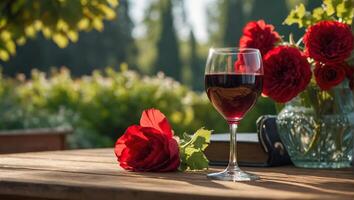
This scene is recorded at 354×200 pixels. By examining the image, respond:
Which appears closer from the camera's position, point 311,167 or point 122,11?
point 311,167

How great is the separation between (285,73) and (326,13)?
28 centimetres

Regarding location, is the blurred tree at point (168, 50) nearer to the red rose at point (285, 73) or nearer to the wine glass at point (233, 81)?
the red rose at point (285, 73)

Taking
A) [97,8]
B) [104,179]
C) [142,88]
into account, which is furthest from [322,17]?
[142,88]

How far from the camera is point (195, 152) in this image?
1.89m

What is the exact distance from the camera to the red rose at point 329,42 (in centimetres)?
198

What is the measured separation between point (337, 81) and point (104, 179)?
726mm

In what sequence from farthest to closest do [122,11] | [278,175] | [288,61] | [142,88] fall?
[122,11]
[142,88]
[288,61]
[278,175]

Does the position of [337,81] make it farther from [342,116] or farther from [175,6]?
[175,6]

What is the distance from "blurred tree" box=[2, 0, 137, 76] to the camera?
29.7m

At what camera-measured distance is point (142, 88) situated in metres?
7.56

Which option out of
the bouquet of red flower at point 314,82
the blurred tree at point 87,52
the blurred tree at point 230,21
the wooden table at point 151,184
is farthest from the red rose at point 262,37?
the blurred tree at point 230,21

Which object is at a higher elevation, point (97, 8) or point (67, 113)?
point (97, 8)

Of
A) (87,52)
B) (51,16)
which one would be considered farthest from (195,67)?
(51,16)

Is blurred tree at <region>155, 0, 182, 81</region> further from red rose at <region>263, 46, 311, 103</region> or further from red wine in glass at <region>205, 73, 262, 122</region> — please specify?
red wine in glass at <region>205, 73, 262, 122</region>
